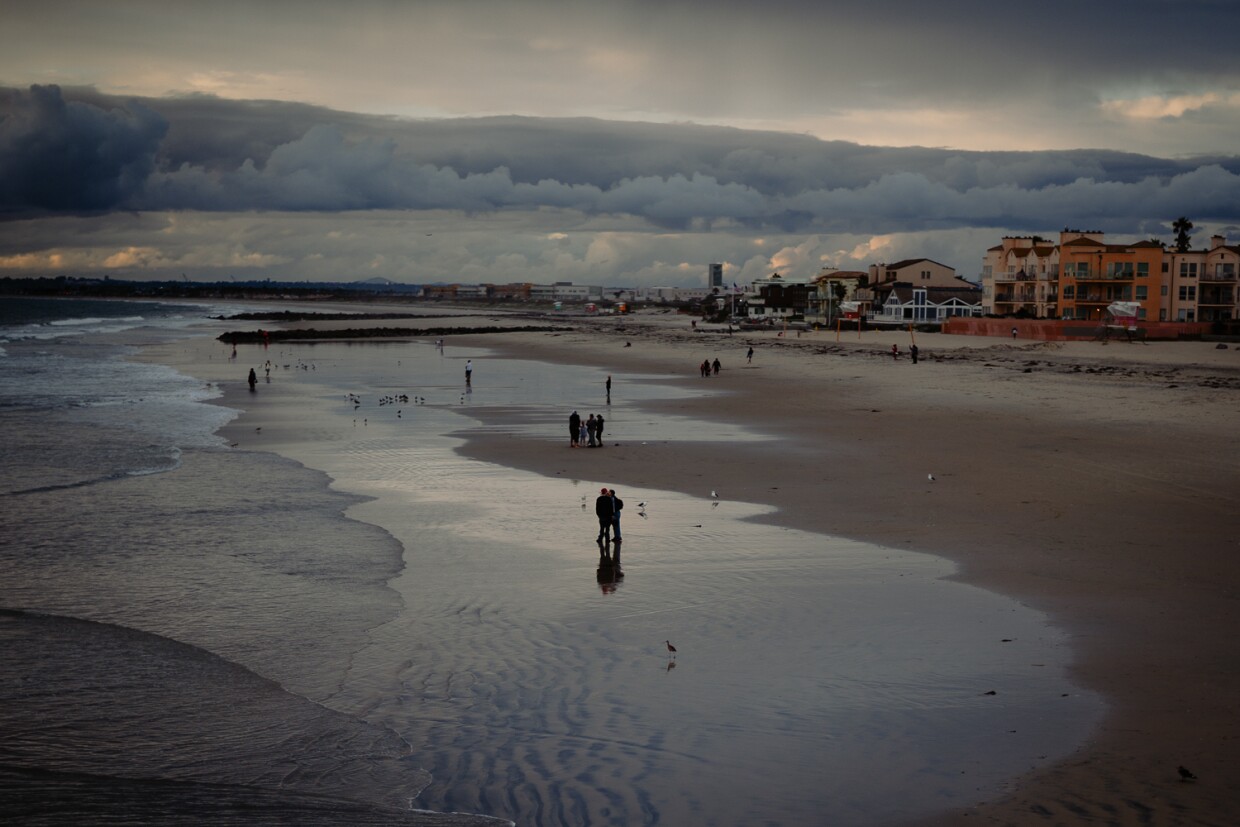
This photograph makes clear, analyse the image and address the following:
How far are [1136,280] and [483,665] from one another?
9936cm

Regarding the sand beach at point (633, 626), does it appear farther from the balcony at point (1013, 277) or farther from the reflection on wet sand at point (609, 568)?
the balcony at point (1013, 277)

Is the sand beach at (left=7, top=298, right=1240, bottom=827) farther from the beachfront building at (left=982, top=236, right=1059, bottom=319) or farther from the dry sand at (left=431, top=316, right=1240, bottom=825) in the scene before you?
the beachfront building at (left=982, top=236, right=1059, bottom=319)

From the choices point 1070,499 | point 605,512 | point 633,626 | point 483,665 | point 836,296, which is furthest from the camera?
point 836,296

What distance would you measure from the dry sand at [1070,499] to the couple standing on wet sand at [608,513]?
449 cm

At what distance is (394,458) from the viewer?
32469 millimetres

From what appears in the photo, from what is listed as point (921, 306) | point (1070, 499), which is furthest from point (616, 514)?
point (921, 306)

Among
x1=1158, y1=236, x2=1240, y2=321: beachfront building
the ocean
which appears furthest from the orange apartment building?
the ocean

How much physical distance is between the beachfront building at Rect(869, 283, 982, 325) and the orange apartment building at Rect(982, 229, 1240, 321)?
19.7m

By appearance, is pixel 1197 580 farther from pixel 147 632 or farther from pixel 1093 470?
pixel 147 632

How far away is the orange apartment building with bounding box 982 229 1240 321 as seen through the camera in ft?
318

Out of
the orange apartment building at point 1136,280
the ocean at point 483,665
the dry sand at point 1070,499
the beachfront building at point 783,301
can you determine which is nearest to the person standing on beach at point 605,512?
the ocean at point 483,665

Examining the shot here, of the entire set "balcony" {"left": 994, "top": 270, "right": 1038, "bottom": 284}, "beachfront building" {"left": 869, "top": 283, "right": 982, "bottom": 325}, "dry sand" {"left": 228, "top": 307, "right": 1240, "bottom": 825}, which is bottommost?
"dry sand" {"left": 228, "top": 307, "right": 1240, "bottom": 825}

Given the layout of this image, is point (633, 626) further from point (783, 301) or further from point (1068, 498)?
point (783, 301)

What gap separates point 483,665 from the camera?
13836mm
